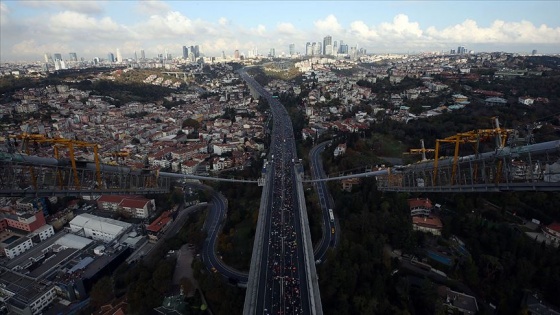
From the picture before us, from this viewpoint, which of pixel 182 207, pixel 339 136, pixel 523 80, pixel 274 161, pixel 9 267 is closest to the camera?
pixel 9 267

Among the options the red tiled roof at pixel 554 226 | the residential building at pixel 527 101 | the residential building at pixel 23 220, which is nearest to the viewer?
the red tiled roof at pixel 554 226

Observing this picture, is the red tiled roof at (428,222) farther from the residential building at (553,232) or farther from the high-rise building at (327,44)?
the high-rise building at (327,44)

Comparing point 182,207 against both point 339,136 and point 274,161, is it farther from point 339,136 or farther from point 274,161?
point 339,136

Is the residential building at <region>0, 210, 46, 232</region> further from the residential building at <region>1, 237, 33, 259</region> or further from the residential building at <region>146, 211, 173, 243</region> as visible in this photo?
the residential building at <region>146, 211, 173, 243</region>

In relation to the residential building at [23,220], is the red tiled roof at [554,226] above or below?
above

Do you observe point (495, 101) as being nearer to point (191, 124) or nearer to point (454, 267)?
point (454, 267)

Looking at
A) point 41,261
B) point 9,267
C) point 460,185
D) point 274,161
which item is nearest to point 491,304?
point 460,185

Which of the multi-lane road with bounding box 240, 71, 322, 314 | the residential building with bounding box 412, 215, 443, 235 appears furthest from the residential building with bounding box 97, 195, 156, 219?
the residential building with bounding box 412, 215, 443, 235

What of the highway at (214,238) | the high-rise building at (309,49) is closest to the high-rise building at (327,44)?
the high-rise building at (309,49)
